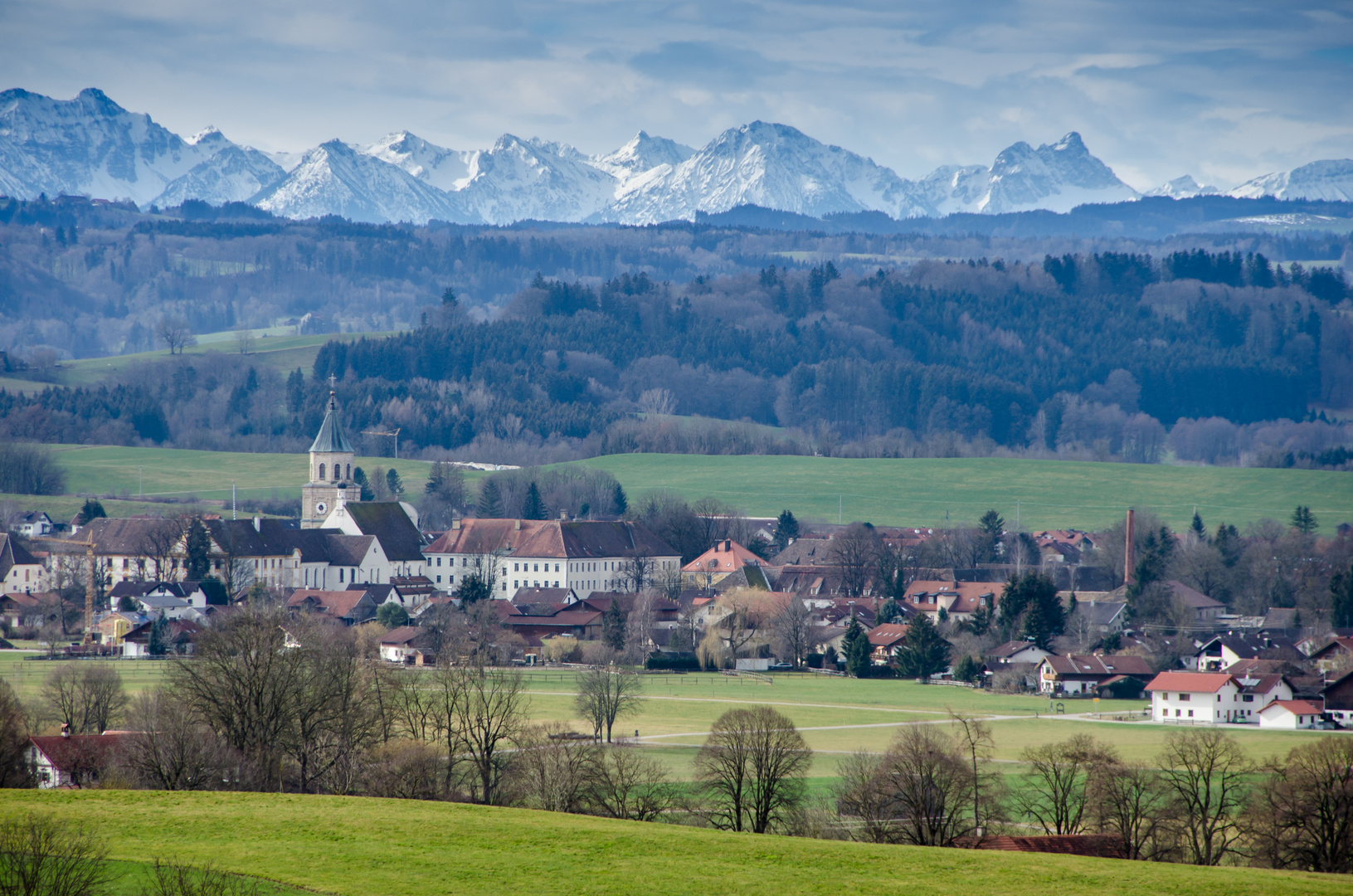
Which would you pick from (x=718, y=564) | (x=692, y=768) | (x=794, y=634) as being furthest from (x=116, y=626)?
(x=692, y=768)

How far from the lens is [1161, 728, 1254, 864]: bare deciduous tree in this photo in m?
35.7

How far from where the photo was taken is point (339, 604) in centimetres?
9719

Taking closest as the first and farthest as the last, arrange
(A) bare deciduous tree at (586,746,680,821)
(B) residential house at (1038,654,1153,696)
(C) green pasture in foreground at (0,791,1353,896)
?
1. (C) green pasture in foreground at (0,791,1353,896)
2. (A) bare deciduous tree at (586,746,680,821)
3. (B) residential house at (1038,654,1153,696)

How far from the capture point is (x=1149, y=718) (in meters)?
63.3

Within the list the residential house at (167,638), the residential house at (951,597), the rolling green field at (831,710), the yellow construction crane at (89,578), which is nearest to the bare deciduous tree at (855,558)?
the residential house at (951,597)

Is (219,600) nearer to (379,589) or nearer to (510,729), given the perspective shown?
(379,589)

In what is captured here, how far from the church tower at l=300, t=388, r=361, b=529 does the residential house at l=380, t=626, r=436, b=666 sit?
41.3 meters

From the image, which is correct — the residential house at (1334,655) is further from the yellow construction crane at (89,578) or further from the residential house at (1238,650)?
the yellow construction crane at (89,578)

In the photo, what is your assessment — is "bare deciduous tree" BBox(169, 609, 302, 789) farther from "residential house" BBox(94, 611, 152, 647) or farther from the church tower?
the church tower

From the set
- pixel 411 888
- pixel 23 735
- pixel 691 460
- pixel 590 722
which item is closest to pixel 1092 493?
pixel 691 460

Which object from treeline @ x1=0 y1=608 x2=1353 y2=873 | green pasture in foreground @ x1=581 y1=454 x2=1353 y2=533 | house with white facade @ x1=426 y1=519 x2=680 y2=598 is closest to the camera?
treeline @ x1=0 y1=608 x2=1353 y2=873

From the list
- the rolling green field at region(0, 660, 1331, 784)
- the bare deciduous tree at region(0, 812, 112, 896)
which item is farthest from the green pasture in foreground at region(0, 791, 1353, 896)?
the rolling green field at region(0, 660, 1331, 784)

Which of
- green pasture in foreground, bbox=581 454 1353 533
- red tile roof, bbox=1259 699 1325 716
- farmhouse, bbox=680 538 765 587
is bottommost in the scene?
red tile roof, bbox=1259 699 1325 716

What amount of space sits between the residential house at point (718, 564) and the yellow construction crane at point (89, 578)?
37168 millimetres
